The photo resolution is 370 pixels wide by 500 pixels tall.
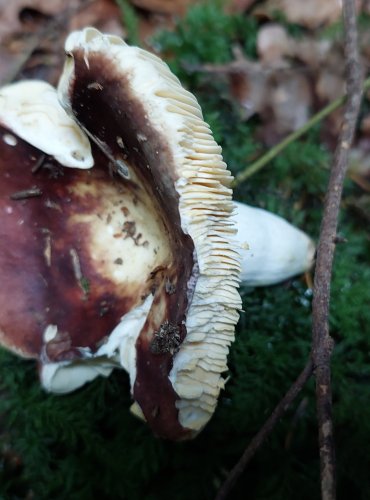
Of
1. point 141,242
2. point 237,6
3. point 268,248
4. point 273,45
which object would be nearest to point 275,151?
point 268,248

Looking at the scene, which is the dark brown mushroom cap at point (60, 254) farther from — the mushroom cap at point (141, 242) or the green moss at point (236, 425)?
the green moss at point (236, 425)

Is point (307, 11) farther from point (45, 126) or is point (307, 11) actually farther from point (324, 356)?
point (324, 356)

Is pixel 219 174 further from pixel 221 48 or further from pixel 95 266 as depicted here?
pixel 221 48

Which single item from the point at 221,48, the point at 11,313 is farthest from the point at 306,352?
the point at 221,48

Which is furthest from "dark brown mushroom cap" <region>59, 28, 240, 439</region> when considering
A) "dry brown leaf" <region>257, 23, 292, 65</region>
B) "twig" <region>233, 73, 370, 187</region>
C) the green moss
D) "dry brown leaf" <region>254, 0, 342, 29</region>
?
"dry brown leaf" <region>254, 0, 342, 29</region>

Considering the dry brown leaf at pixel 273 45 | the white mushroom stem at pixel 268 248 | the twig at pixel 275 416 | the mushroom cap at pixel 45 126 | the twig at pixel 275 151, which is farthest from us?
the dry brown leaf at pixel 273 45

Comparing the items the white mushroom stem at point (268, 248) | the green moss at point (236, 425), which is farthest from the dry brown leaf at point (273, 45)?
the white mushroom stem at point (268, 248)
